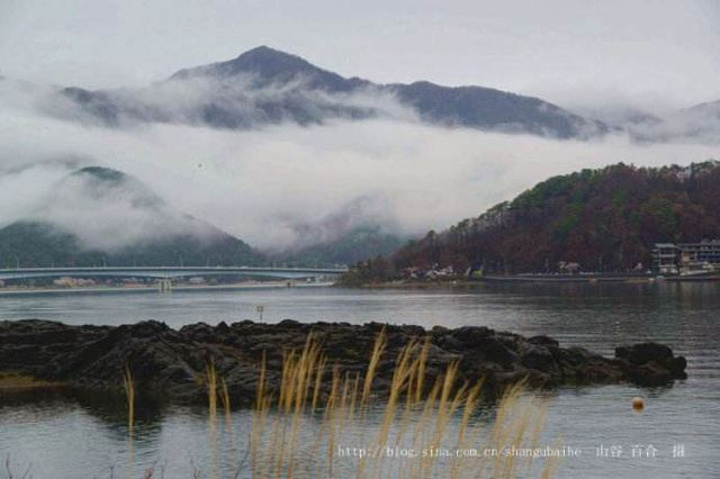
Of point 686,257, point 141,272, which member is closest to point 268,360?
point 141,272

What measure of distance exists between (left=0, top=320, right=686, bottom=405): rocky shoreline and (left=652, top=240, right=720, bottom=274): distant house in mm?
149915

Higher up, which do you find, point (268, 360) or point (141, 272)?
point (141, 272)

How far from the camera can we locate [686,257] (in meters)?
180

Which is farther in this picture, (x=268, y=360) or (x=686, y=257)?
(x=686, y=257)

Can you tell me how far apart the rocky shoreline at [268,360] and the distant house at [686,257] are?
150 metres

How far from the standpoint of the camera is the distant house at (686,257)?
177 metres

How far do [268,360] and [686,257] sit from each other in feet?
531

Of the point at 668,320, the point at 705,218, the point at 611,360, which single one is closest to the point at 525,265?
the point at 705,218

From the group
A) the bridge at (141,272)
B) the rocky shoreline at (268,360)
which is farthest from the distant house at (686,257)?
the rocky shoreline at (268,360)

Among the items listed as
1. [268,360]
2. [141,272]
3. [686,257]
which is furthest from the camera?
[686,257]

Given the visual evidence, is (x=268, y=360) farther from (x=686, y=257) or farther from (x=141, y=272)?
(x=686, y=257)

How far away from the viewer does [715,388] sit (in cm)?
2972

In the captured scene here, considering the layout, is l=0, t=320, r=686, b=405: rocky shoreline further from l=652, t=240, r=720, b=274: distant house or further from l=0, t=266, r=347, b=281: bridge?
l=652, t=240, r=720, b=274: distant house

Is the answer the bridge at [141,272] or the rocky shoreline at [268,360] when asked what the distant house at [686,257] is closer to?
the bridge at [141,272]
